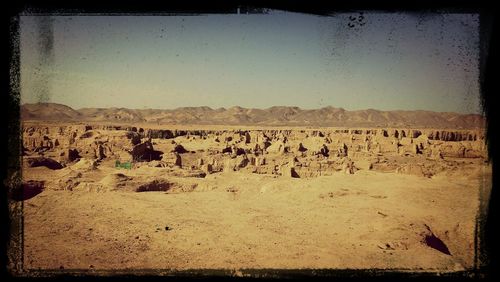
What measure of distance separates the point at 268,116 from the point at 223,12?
87664 mm

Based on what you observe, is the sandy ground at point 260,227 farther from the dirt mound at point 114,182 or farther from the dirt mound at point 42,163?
the dirt mound at point 42,163

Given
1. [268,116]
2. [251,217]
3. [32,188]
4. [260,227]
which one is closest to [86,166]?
[32,188]

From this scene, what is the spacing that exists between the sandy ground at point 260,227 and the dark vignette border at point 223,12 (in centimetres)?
105

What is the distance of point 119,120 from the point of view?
246 ft

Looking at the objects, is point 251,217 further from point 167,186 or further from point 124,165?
point 124,165

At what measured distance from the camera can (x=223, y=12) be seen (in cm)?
584

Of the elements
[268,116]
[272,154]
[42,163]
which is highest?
[268,116]

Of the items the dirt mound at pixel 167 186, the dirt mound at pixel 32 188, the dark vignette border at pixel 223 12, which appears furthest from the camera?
the dirt mound at pixel 167 186

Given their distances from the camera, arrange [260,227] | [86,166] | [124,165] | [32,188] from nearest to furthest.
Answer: [260,227], [32,188], [86,166], [124,165]

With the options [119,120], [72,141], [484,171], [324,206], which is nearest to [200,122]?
[119,120]

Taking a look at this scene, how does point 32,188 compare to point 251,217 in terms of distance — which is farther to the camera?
point 32,188

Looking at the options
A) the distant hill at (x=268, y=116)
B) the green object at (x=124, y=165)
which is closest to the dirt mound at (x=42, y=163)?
the green object at (x=124, y=165)

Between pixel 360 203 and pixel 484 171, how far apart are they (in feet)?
19.3

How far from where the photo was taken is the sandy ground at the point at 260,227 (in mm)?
7984
